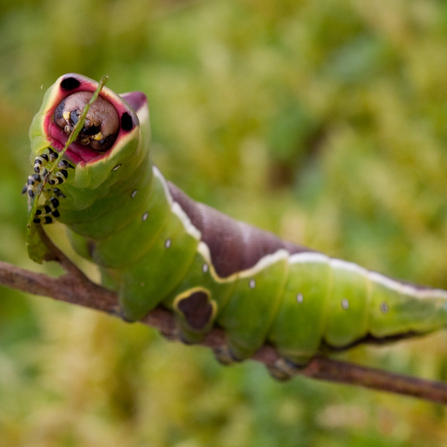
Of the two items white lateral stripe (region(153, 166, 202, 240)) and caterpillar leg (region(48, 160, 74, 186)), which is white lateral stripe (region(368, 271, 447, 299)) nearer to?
white lateral stripe (region(153, 166, 202, 240))

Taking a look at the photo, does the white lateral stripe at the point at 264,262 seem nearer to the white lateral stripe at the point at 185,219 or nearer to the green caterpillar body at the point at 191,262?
the green caterpillar body at the point at 191,262

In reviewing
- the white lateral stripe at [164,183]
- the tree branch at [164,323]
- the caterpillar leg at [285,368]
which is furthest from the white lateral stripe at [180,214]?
the caterpillar leg at [285,368]

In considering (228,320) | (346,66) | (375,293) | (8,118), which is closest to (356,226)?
(346,66)

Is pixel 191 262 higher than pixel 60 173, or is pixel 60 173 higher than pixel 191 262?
pixel 60 173

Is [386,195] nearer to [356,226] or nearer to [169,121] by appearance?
[356,226]

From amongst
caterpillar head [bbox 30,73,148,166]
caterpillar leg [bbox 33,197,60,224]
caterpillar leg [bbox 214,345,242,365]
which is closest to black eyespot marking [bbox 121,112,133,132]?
caterpillar head [bbox 30,73,148,166]

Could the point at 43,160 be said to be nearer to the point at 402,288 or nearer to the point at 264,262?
the point at 264,262

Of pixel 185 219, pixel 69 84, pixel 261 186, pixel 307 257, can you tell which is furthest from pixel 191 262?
pixel 261 186
